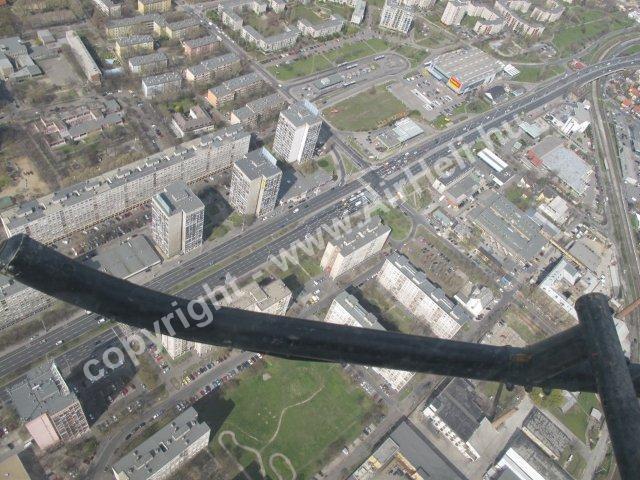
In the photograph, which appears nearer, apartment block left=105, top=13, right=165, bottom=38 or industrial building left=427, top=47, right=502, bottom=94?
apartment block left=105, top=13, right=165, bottom=38

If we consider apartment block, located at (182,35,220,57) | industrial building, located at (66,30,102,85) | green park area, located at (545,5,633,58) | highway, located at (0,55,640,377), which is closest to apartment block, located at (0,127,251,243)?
highway, located at (0,55,640,377)

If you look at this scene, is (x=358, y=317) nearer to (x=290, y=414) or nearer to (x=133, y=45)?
(x=290, y=414)

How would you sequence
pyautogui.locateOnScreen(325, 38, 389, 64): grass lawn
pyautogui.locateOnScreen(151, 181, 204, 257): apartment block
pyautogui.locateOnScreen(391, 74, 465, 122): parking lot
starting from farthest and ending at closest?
pyautogui.locateOnScreen(325, 38, 389, 64): grass lawn
pyautogui.locateOnScreen(391, 74, 465, 122): parking lot
pyautogui.locateOnScreen(151, 181, 204, 257): apartment block

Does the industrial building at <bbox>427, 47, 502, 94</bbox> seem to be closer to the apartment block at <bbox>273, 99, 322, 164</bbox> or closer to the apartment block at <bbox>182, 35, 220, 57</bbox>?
the apartment block at <bbox>273, 99, 322, 164</bbox>

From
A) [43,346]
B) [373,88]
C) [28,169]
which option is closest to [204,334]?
[43,346]

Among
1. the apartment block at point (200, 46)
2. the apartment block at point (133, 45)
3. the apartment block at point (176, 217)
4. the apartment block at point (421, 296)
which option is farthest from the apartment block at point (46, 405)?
the apartment block at point (200, 46)

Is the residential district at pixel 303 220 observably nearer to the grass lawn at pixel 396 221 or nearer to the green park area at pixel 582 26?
the grass lawn at pixel 396 221
